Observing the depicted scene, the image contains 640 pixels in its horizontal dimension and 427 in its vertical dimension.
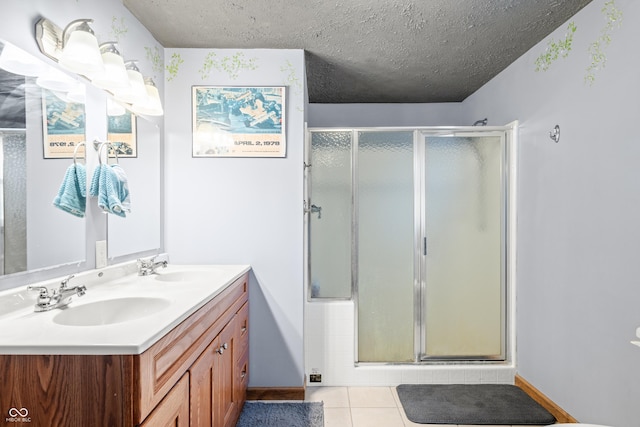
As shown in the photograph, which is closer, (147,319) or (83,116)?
(147,319)

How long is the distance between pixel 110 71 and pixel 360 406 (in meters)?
2.29

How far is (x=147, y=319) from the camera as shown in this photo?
1067 mm

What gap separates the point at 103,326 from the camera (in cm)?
99

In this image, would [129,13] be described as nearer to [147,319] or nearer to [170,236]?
[170,236]

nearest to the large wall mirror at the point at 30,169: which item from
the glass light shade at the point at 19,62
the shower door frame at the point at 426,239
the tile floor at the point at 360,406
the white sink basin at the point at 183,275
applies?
the glass light shade at the point at 19,62

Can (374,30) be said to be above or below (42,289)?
above

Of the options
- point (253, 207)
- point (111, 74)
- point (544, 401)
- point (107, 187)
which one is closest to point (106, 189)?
point (107, 187)

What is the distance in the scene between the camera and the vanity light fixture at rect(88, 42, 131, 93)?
1511mm

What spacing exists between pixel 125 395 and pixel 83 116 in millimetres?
1232

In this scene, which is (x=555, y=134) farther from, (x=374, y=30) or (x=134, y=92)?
(x=134, y=92)

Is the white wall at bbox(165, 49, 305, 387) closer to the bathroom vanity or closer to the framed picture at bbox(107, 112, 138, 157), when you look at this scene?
the framed picture at bbox(107, 112, 138, 157)

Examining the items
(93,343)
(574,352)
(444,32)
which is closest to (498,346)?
(574,352)

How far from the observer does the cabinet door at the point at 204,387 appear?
4.20 feet

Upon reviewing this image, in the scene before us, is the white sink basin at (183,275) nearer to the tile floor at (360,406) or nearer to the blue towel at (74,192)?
the blue towel at (74,192)
